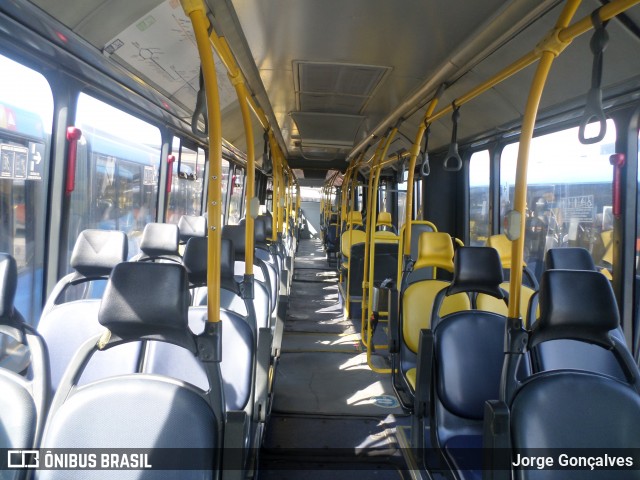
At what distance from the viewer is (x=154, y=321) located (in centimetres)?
138

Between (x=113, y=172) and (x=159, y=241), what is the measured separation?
2.27ft

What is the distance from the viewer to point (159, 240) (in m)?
3.59

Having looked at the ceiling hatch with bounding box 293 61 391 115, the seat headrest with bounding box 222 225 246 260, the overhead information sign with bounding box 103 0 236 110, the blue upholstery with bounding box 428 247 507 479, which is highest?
the ceiling hatch with bounding box 293 61 391 115

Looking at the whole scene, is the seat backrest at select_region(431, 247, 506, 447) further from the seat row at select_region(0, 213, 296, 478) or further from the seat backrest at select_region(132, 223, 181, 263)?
the seat backrest at select_region(132, 223, 181, 263)

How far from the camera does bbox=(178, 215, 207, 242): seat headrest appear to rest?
5043mm

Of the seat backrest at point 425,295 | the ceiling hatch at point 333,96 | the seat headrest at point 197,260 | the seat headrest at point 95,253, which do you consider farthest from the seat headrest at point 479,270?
the seat headrest at point 95,253

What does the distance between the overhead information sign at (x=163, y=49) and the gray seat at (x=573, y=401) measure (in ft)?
8.02

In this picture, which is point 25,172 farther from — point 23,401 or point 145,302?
point 145,302

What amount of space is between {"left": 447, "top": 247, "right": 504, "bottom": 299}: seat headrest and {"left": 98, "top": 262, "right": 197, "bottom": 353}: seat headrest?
165 cm

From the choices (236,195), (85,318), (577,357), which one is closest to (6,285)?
(85,318)

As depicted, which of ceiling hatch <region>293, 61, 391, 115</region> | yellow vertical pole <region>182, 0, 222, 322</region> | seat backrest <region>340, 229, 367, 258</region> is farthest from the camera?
seat backrest <region>340, 229, 367, 258</region>

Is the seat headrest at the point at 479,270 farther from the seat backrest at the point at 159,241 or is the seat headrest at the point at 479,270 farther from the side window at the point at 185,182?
the side window at the point at 185,182

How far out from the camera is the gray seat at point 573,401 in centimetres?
161

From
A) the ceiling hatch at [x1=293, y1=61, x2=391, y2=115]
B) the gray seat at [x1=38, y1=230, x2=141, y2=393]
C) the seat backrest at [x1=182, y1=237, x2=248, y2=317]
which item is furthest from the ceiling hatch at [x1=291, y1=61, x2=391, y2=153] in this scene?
the gray seat at [x1=38, y1=230, x2=141, y2=393]
